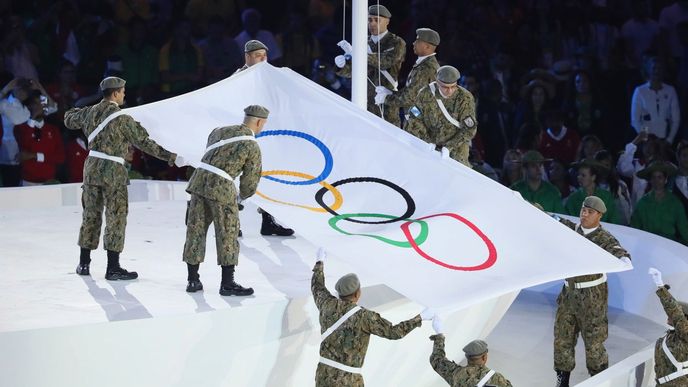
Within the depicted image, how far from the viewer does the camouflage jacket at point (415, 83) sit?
10852 mm

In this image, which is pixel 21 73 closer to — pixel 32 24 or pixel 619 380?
pixel 32 24

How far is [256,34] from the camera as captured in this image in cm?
1633

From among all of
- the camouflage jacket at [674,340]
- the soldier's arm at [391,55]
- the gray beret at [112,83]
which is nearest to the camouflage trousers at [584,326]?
the camouflage jacket at [674,340]

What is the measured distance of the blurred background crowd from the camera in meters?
13.5

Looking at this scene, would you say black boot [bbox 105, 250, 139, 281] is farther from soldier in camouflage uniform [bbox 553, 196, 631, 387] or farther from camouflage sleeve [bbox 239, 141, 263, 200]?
soldier in camouflage uniform [bbox 553, 196, 631, 387]

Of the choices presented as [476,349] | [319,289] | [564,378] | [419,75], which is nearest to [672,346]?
[564,378]

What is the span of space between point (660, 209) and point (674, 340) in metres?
3.89

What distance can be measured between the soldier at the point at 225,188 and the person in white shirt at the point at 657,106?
5.99 m

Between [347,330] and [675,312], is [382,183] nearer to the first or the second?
[347,330]

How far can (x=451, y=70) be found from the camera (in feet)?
33.8

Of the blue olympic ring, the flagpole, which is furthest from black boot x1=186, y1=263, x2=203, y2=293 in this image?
the flagpole

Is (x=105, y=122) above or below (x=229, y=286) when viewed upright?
above

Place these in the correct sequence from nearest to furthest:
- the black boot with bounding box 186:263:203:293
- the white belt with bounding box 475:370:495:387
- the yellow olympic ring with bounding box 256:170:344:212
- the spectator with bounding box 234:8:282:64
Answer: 1. the white belt with bounding box 475:370:495:387
2. the yellow olympic ring with bounding box 256:170:344:212
3. the black boot with bounding box 186:263:203:293
4. the spectator with bounding box 234:8:282:64

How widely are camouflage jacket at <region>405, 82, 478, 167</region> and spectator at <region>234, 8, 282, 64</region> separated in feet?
18.8
